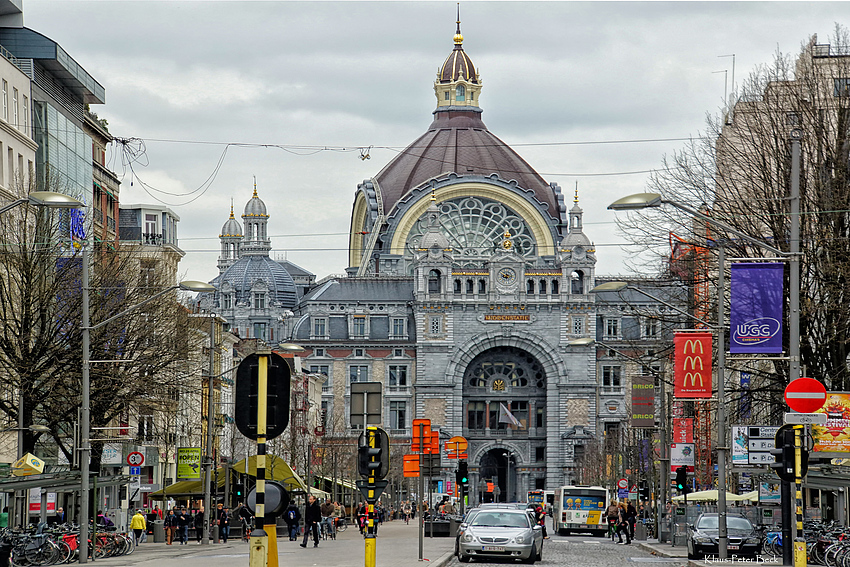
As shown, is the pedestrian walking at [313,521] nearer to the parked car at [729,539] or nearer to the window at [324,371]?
the parked car at [729,539]

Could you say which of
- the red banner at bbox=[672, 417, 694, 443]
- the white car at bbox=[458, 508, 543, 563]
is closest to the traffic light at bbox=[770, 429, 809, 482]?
the white car at bbox=[458, 508, 543, 563]

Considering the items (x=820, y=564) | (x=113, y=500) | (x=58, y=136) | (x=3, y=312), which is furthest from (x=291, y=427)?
(x=820, y=564)

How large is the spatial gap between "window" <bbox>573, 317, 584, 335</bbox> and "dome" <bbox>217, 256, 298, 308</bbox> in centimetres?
3548

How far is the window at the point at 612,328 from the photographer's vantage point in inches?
6506

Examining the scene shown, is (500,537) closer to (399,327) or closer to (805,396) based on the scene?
(805,396)

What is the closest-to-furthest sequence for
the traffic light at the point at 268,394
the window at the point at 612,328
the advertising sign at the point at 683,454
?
the traffic light at the point at 268,394 → the advertising sign at the point at 683,454 → the window at the point at 612,328

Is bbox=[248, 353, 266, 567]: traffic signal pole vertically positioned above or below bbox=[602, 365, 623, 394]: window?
below

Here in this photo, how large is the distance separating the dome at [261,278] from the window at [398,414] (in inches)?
798

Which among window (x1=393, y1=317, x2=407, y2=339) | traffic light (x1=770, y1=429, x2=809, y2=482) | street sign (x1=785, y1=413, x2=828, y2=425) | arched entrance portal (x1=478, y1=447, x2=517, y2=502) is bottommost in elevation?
arched entrance portal (x1=478, y1=447, x2=517, y2=502)

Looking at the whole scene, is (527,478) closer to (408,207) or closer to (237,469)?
(408,207)

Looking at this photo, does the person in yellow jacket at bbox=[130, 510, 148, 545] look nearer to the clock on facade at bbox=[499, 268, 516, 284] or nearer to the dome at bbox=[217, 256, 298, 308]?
the clock on facade at bbox=[499, 268, 516, 284]

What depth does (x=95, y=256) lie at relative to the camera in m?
54.7

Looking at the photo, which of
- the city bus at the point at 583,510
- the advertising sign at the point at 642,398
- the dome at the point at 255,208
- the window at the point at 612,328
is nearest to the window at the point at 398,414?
the window at the point at 612,328

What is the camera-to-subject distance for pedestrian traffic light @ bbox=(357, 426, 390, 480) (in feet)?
Result: 101
